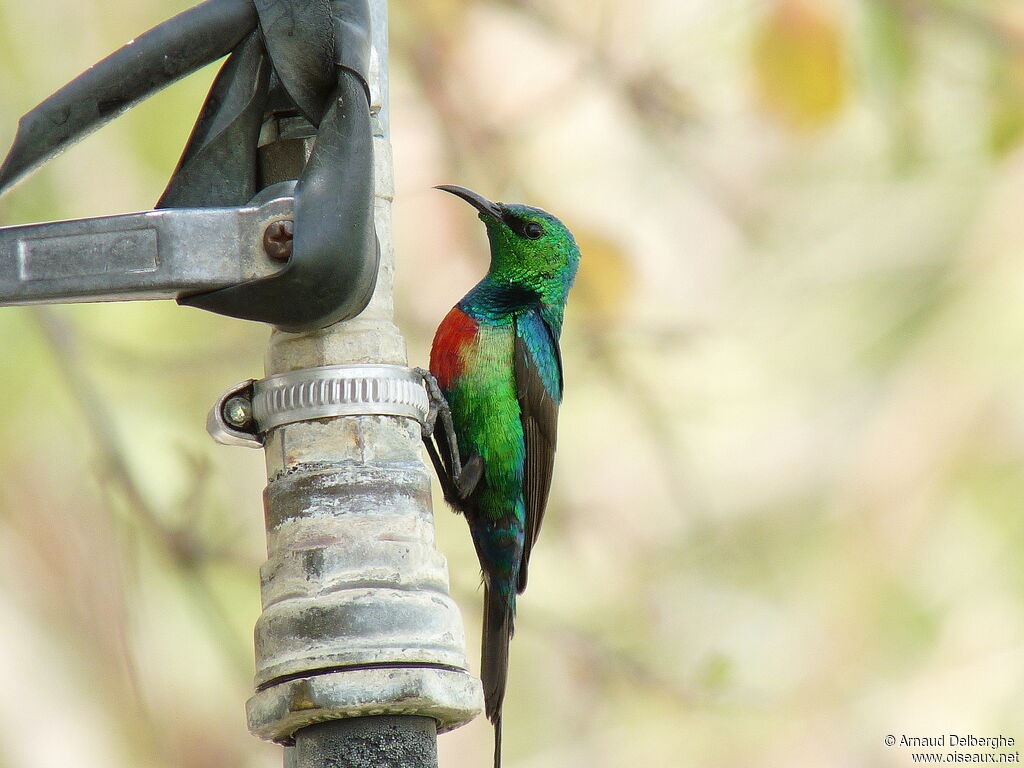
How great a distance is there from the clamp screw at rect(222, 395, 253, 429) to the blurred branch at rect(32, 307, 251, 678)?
2.44 metres

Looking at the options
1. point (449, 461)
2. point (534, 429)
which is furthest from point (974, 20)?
point (449, 461)

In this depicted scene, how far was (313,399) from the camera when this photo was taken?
2.16 metres

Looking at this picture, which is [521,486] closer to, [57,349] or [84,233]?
[57,349]

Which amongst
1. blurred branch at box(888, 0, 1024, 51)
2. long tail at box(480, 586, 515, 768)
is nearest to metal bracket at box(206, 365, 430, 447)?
long tail at box(480, 586, 515, 768)

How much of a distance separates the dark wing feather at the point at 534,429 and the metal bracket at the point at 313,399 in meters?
2.13

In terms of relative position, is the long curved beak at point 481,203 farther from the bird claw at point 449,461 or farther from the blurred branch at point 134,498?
the blurred branch at point 134,498

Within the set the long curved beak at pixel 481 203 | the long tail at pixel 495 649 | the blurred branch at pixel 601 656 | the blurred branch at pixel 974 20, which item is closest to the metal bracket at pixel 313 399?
the long tail at pixel 495 649

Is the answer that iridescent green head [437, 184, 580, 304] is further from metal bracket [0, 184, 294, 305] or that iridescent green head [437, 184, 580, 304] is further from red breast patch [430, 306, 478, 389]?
metal bracket [0, 184, 294, 305]

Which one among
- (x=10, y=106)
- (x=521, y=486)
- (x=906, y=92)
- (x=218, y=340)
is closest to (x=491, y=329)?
(x=521, y=486)

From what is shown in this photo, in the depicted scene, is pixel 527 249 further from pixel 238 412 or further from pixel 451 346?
pixel 238 412

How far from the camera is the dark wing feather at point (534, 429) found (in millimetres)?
4379

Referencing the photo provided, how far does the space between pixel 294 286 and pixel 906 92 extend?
201 inches

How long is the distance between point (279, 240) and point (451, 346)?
2319 millimetres

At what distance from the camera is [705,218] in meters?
6.69
